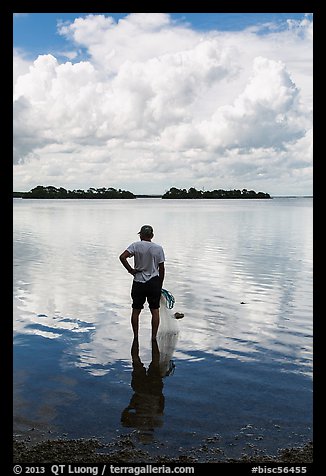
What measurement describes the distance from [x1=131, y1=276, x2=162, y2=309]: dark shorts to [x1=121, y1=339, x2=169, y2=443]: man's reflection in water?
854mm

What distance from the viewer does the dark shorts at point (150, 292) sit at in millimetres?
9891

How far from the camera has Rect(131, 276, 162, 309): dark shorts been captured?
9891 mm

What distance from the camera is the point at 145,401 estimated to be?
7395 millimetres

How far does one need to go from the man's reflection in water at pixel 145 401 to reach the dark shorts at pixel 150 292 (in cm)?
85

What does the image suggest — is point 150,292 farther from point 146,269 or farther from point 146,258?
point 146,258

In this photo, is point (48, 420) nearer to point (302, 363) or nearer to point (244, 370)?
point (244, 370)

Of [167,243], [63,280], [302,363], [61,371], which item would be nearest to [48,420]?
[61,371]

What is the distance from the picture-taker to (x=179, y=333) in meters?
11.0

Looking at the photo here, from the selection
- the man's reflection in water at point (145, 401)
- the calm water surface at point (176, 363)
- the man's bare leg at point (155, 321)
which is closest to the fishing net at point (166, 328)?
the calm water surface at point (176, 363)

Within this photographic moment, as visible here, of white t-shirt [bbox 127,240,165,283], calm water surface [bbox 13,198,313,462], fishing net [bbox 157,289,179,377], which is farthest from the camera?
fishing net [bbox 157,289,179,377]

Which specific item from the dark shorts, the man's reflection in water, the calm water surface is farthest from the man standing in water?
the man's reflection in water

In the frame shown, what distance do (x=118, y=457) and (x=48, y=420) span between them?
133 centimetres

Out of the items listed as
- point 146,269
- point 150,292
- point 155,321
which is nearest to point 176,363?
point 155,321

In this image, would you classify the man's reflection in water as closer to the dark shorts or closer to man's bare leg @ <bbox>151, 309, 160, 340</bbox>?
man's bare leg @ <bbox>151, 309, 160, 340</bbox>
